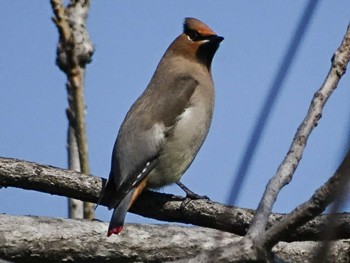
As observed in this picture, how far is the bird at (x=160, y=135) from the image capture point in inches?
179

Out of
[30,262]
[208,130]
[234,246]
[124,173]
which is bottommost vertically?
[30,262]

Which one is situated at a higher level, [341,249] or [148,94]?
[148,94]

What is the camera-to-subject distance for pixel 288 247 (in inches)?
152

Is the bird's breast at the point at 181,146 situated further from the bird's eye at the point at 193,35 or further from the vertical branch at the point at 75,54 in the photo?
the bird's eye at the point at 193,35

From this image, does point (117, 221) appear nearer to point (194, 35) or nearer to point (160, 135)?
point (160, 135)

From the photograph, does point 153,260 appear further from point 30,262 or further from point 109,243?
point 30,262

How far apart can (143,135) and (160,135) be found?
4.4 inches

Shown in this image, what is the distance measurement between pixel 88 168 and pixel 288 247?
1.00 meters

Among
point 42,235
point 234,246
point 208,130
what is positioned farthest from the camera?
point 208,130

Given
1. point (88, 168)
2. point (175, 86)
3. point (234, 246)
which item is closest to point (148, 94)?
point (175, 86)

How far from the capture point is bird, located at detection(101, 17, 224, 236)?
4543 millimetres

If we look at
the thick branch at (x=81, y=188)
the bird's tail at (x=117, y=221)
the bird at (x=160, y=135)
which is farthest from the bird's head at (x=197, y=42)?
the bird's tail at (x=117, y=221)

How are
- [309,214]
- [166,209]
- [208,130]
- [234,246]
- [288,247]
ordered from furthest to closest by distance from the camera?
[208,130] < [166,209] < [288,247] < [234,246] < [309,214]

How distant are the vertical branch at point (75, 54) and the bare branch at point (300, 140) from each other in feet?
4.41
